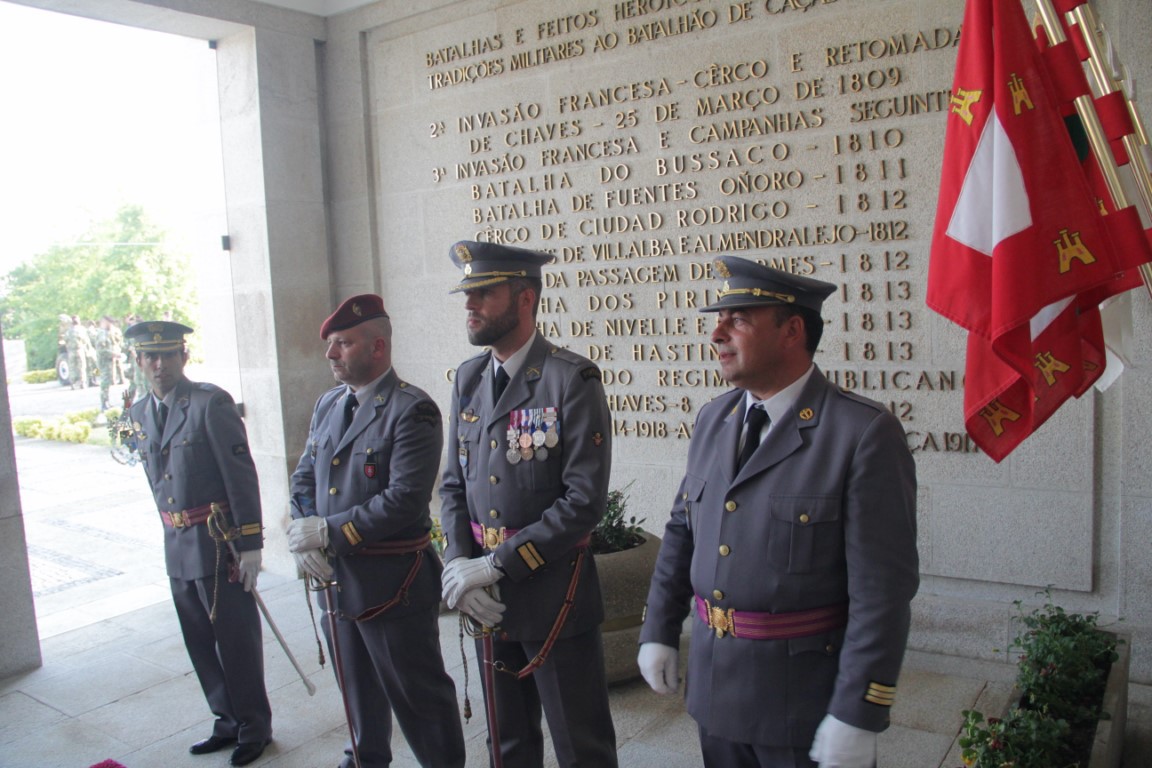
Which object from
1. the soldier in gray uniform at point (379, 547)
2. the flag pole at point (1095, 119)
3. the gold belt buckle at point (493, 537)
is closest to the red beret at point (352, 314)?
the soldier in gray uniform at point (379, 547)

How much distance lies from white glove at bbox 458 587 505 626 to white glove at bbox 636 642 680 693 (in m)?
0.67

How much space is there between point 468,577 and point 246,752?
1808 millimetres

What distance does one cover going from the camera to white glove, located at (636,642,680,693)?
8.29ft

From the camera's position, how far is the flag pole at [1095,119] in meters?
2.79

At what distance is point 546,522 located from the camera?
9.97 ft

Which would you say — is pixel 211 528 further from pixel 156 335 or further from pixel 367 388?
pixel 367 388

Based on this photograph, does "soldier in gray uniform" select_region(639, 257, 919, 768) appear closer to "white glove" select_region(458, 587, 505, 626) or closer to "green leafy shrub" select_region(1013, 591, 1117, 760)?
"white glove" select_region(458, 587, 505, 626)

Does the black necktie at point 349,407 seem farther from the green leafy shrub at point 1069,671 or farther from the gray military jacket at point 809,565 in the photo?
the green leafy shrub at point 1069,671

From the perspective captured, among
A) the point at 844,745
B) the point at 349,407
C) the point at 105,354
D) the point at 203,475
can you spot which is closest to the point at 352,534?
the point at 349,407

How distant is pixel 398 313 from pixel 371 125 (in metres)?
1.37

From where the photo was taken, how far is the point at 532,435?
10.4ft

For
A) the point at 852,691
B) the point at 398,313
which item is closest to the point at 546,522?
the point at 852,691

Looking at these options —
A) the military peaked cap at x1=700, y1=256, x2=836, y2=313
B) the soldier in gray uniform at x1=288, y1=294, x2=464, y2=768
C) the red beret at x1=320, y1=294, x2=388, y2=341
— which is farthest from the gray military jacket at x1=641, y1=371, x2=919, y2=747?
the red beret at x1=320, y1=294, x2=388, y2=341

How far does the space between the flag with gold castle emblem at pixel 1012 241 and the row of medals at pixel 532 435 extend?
51.1 inches
